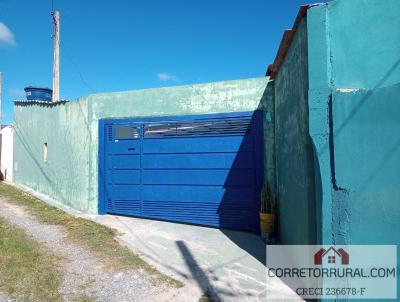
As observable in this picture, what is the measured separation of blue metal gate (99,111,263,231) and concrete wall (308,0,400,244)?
3334mm

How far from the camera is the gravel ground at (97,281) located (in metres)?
3.76

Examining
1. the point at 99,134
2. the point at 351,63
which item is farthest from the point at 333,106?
the point at 99,134

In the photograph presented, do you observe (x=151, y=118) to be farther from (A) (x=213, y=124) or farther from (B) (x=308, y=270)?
(B) (x=308, y=270)

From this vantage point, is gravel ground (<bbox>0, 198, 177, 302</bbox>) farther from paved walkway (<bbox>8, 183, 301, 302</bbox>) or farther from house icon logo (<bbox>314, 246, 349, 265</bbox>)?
house icon logo (<bbox>314, 246, 349, 265</bbox>)

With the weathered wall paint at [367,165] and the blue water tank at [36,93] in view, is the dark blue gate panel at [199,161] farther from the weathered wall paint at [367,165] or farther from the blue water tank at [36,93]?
the blue water tank at [36,93]

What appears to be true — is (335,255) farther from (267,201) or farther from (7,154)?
(7,154)

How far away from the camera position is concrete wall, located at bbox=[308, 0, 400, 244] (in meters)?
3.19

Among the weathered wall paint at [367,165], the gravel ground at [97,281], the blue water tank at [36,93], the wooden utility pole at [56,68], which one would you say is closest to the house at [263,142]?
the weathered wall paint at [367,165]

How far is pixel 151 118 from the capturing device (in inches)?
307

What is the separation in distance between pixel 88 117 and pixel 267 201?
16.7ft

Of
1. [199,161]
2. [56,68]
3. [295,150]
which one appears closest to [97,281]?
[295,150]

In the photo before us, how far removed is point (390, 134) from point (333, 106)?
60 cm

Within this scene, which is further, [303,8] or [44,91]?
[44,91]

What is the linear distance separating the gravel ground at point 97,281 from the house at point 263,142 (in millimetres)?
1988
